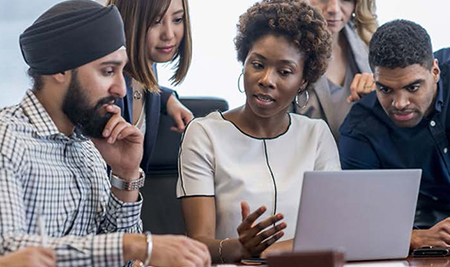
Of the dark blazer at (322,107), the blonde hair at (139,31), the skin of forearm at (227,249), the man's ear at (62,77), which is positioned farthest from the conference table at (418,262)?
the blonde hair at (139,31)

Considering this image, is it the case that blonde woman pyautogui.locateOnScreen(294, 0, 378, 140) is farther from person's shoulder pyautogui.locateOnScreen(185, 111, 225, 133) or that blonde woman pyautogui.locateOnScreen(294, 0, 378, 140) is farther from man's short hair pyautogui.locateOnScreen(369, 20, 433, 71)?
person's shoulder pyautogui.locateOnScreen(185, 111, 225, 133)

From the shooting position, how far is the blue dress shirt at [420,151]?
2.48 m

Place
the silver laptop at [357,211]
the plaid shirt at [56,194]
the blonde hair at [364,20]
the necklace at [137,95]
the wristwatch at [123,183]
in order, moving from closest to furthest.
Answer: the plaid shirt at [56,194], the silver laptop at [357,211], the wristwatch at [123,183], the necklace at [137,95], the blonde hair at [364,20]

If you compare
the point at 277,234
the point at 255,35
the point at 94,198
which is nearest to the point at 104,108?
the point at 94,198

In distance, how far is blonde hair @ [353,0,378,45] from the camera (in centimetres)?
294

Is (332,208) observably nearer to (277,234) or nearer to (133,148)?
(277,234)

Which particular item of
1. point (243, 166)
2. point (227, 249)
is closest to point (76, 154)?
point (227, 249)

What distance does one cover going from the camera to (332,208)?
5.70 ft

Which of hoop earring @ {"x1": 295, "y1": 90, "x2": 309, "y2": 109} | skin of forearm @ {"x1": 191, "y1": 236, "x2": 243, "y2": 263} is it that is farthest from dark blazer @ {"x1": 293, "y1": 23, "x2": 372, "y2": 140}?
skin of forearm @ {"x1": 191, "y1": 236, "x2": 243, "y2": 263}

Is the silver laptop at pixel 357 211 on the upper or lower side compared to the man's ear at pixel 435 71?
lower

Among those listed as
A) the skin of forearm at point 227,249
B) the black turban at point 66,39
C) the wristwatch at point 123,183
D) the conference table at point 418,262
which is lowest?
the skin of forearm at point 227,249

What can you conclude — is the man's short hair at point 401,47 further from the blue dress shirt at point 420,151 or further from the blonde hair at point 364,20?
the blonde hair at point 364,20

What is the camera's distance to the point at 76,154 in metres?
1.85

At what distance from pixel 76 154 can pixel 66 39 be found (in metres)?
0.28
